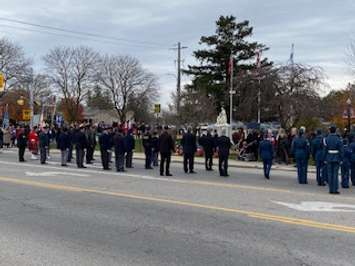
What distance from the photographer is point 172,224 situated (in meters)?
8.58

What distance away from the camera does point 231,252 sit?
6762 mm

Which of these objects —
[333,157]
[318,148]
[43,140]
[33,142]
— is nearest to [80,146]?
[43,140]

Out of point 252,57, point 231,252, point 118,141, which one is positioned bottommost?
point 231,252

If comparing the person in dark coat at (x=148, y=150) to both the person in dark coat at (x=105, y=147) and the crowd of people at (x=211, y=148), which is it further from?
the person in dark coat at (x=105, y=147)

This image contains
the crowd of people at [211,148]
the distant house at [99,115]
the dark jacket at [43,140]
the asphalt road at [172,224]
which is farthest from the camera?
the distant house at [99,115]

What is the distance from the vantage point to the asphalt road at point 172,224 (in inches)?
259

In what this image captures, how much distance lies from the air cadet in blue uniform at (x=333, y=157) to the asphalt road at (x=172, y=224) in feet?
1.27

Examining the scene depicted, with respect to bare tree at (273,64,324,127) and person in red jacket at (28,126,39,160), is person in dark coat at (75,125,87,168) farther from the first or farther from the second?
bare tree at (273,64,324,127)

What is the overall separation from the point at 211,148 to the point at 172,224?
1137 centimetres

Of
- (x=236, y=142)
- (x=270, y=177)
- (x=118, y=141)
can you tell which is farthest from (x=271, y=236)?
(x=236, y=142)

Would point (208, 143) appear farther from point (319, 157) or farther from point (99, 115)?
point (99, 115)

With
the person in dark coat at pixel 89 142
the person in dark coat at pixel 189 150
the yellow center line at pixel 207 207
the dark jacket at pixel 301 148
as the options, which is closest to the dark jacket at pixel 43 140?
the person in dark coat at pixel 89 142

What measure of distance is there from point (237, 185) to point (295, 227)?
6.14 metres

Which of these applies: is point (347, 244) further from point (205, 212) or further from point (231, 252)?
point (205, 212)
